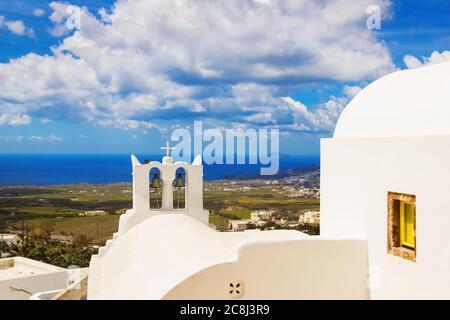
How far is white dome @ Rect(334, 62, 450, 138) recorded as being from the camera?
20.4 feet

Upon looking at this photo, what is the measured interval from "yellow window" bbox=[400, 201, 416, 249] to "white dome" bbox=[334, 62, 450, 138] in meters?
1.01

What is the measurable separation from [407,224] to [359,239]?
79 cm

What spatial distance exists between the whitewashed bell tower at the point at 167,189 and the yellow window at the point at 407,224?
547cm

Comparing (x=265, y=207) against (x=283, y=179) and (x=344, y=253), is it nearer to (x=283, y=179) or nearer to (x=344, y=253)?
(x=283, y=179)

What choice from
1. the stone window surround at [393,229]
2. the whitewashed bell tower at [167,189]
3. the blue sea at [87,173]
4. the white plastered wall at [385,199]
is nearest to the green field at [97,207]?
the blue sea at [87,173]

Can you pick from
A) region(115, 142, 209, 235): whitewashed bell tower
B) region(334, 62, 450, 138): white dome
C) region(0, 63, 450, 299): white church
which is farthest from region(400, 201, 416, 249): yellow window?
region(115, 142, 209, 235): whitewashed bell tower

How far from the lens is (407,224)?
251 inches

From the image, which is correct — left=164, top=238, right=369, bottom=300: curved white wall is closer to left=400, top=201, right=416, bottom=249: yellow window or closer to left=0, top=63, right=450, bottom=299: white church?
left=0, top=63, right=450, bottom=299: white church

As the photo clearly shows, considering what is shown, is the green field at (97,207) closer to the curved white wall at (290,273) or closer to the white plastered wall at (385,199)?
the white plastered wall at (385,199)

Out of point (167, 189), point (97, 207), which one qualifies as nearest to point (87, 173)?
point (97, 207)

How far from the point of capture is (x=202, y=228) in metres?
8.29

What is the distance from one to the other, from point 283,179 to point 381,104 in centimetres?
1886

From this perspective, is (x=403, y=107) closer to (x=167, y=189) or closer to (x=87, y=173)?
A: (x=167, y=189)

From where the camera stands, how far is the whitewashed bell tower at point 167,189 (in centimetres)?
1069
